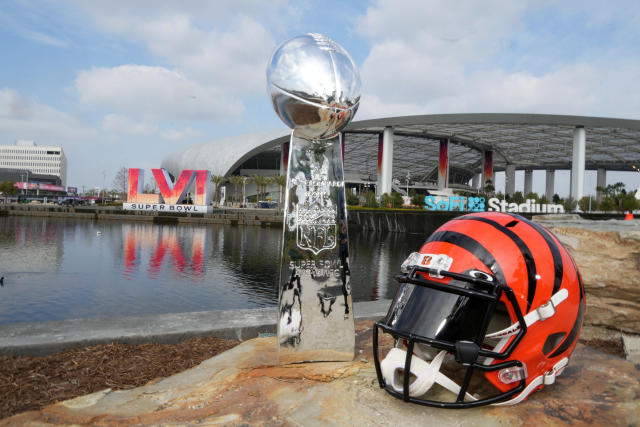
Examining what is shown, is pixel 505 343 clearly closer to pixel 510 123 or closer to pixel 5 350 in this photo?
pixel 5 350

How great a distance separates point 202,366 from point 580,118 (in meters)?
53.9

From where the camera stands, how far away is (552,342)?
2820mm

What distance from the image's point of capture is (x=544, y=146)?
205 feet

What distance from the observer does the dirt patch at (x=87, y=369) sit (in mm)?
3041

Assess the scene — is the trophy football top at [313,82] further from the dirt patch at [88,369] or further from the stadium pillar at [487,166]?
the stadium pillar at [487,166]

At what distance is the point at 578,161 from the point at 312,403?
54.8 metres

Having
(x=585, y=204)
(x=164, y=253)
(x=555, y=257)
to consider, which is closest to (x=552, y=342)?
(x=555, y=257)

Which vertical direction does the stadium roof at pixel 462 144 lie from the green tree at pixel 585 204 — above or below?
above

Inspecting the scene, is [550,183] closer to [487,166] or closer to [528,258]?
[487,166]

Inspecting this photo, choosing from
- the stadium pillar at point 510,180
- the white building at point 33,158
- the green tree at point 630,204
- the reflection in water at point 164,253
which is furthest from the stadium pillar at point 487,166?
the white building at point 33,158

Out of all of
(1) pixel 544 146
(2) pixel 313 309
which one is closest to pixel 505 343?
(2) pixel 313 309

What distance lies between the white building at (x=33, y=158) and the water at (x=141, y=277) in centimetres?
14186

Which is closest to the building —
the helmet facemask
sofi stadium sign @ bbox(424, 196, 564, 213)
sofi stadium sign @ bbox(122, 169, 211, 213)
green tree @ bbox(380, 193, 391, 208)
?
sofi stadium sign @ bbox(424, 196, 564, 213)

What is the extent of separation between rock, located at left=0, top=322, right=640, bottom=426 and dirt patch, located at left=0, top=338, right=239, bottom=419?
0.17m
